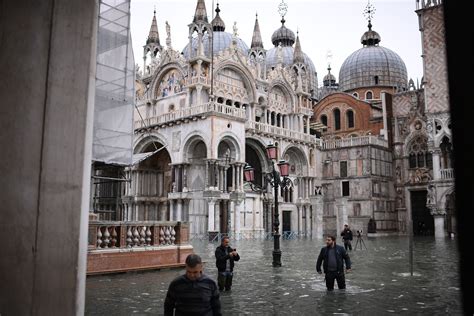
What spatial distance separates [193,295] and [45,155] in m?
1.71

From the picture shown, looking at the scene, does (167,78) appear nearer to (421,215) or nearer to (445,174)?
(445,174)

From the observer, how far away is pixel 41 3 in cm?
346

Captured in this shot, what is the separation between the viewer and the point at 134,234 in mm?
12383

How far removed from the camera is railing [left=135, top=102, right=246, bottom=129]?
31.3 metres

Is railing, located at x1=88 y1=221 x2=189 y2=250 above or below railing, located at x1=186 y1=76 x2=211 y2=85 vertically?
below

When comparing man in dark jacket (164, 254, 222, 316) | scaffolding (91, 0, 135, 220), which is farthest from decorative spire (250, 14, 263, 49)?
man in dark jacket (164, 254, 222, 316)

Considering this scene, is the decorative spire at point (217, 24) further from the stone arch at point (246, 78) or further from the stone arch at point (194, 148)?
the stone arch at point (194, 148)

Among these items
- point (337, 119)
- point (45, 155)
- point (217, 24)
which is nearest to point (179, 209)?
point (337, 119)

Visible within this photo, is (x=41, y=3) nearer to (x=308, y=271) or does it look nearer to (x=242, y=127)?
(x=308, y=271)

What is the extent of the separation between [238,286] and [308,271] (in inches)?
138

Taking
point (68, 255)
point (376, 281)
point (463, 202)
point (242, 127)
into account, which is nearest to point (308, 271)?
point (376, 281)

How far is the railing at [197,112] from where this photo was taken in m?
31.3

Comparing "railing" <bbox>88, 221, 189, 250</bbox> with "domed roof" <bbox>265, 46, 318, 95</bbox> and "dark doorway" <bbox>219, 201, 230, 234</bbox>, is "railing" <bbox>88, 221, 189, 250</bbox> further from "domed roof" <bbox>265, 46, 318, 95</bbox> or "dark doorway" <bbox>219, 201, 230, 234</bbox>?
"domed roof" <bbox>265, 46, 318, 95</bbox>

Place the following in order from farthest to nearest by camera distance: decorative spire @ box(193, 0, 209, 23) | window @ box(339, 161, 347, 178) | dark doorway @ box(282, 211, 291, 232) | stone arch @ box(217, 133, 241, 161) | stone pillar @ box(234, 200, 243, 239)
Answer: window @ box(339, 161, 347, 178), dark doorway @ box(282, 211, 291, 232), decorative spire @ box(193, 0, 209, 23), stone arch @ box(217, 133, 241, 161), stone pillar @ box(234, 200, 243, 239)
